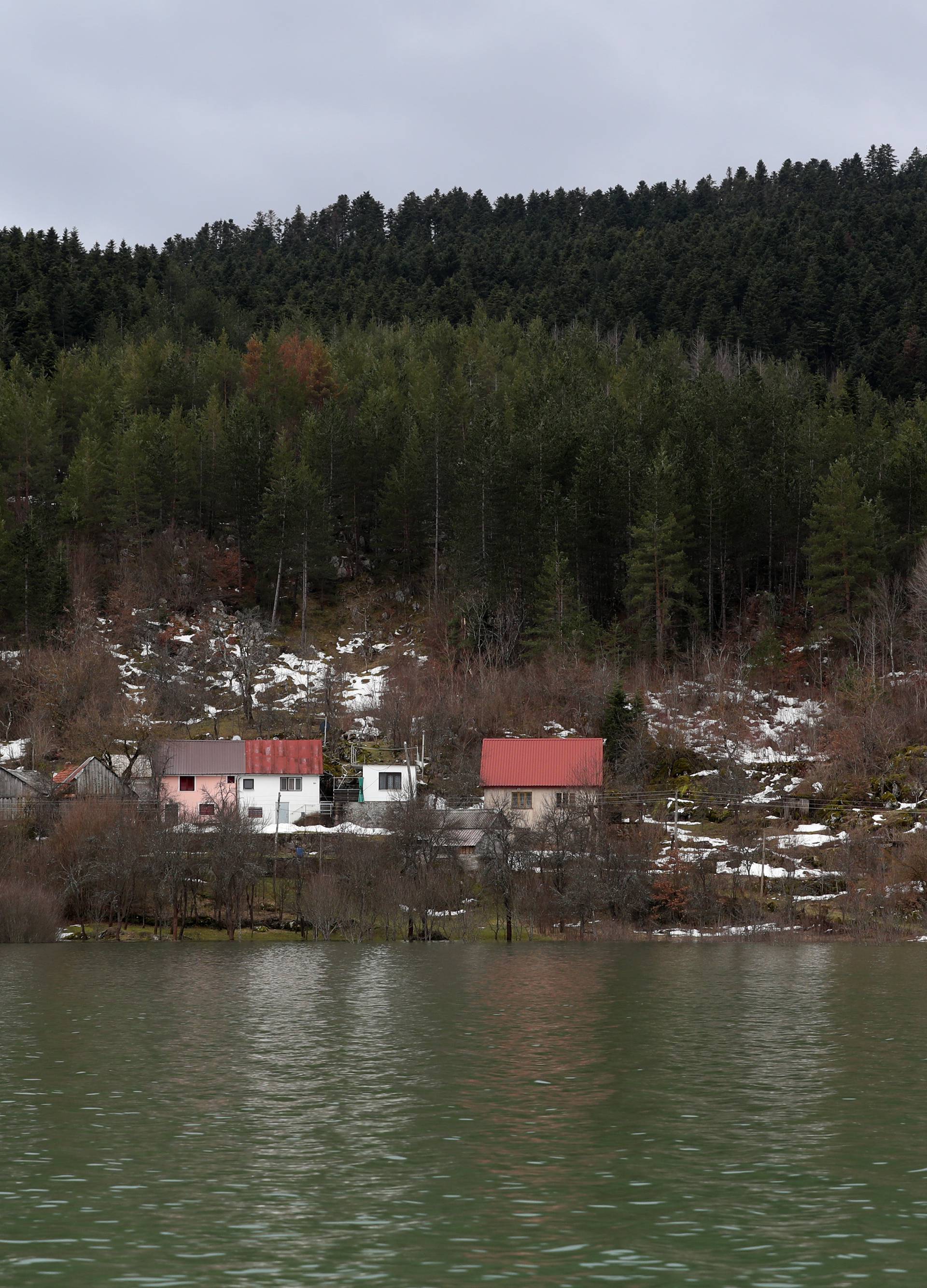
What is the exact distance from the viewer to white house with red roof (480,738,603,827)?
81.7 meters

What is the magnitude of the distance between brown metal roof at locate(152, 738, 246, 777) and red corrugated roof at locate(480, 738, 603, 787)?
52.2 feet

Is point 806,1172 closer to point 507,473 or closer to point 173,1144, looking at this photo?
point 173,1144

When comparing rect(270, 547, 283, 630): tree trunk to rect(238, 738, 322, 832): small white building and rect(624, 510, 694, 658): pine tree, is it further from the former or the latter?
rect(624, 510, 694, 658): pine tree

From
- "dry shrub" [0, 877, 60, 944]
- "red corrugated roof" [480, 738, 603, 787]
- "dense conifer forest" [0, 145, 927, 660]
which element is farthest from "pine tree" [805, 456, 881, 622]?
"dry shrub" [0, 877, 60, 944]

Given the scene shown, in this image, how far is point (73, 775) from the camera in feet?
267

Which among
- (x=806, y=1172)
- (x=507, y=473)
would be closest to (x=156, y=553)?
(x=507, y=473)

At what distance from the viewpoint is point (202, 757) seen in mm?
85875

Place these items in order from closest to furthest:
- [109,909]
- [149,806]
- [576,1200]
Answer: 1. [576,1200]
2. [109,909]
3. [149,806]

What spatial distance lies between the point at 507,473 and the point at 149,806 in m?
45.7

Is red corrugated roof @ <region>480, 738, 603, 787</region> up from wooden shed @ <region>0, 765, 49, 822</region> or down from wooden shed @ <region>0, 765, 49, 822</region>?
up

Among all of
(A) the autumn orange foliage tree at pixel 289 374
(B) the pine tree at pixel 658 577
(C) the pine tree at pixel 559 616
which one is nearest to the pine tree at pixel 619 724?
(C) the pine tree at pixel 559 616

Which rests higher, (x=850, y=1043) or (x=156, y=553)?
(x=156, y=553)

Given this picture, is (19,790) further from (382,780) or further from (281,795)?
(382,780)

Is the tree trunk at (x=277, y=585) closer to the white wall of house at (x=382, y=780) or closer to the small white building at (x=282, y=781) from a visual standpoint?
the small white building at (x=282, y=781)
